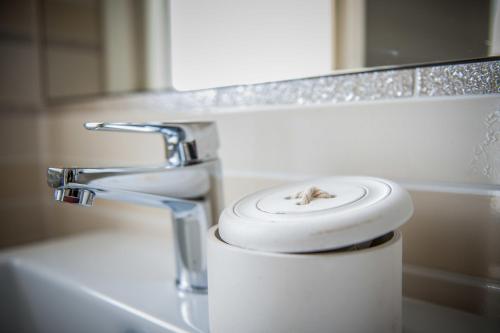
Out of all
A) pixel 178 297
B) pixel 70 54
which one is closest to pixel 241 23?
pixel 178 297

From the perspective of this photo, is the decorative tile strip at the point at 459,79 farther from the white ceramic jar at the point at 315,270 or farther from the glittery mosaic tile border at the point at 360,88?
the white ceramic jar at the point at 315,270

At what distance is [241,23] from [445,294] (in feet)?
1.26

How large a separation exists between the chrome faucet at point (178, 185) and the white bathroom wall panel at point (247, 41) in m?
0.13

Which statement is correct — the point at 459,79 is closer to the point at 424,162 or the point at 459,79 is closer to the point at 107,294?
the point at 424,162

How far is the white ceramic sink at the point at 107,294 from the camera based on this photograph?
392 mm

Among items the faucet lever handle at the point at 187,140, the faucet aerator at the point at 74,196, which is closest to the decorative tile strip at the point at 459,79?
the faucet lever handle at the point at 187,140

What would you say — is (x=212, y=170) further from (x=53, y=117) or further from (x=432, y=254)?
(x=53, y=117)

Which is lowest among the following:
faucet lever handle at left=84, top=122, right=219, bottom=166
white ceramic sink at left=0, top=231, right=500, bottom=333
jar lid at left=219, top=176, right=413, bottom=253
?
white ceramic sink at left=0, top=231, right=500, bottom=333

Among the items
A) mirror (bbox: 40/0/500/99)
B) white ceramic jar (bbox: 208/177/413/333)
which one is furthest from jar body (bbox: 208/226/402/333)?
mirror (bbox: 40/0/500/99)

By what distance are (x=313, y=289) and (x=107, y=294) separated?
0.29 m

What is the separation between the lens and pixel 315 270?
10.8 inches

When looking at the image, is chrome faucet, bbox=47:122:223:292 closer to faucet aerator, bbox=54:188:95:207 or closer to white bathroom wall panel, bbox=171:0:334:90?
faucet aerator, bbox=54:188:95:207

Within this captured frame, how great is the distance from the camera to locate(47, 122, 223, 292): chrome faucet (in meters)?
0.39

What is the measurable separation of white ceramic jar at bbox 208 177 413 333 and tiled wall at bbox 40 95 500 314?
114 millimetres
